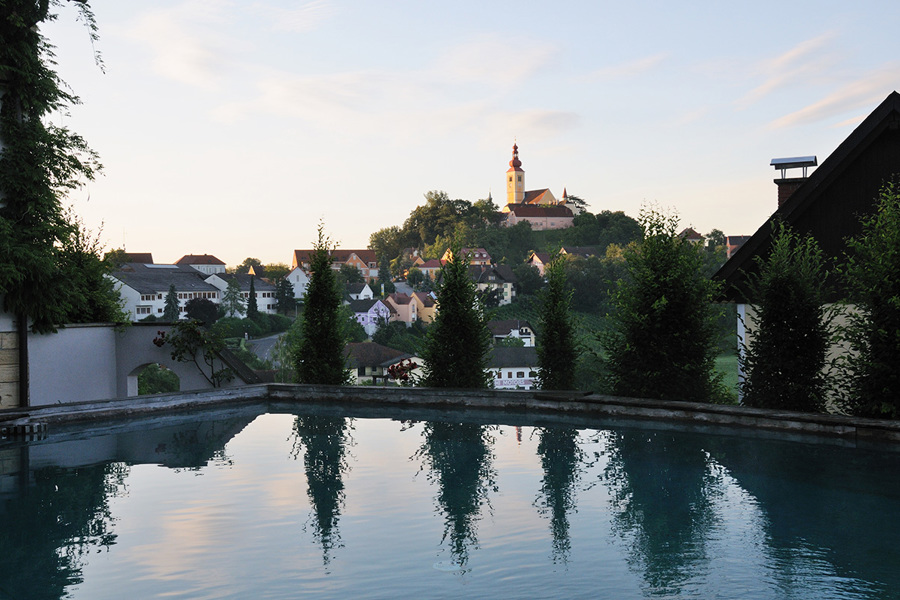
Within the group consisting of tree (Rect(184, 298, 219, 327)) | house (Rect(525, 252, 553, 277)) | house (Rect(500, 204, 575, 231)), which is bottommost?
tree (Rect(184, 298, 219, 327))

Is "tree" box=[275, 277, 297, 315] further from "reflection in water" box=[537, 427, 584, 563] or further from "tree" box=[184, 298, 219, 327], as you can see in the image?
"reflection in water" box=[537, 427, 584, 563]

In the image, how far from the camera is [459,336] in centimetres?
1513

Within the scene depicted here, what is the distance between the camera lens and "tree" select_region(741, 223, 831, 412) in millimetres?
11656

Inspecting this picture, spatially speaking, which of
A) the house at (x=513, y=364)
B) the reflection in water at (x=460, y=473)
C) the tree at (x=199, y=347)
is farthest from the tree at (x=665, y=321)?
the house at (x=513, y=364)

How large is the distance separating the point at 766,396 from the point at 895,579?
661 centimetres

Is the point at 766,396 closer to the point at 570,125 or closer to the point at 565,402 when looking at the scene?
the point at 565,402

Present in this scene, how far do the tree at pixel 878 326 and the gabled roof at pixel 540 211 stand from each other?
158 metres

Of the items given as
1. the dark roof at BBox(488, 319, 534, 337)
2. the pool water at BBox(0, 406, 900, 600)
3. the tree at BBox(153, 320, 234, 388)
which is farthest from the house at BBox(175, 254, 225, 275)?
the pool water at BBox(0, 406, 900, 600)

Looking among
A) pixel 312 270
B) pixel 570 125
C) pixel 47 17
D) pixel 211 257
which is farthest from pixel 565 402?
pixel 211 257

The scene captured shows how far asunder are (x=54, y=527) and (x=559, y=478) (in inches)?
213

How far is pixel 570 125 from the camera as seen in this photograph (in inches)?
1890

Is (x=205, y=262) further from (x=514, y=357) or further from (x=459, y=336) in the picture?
(x=459, y=336)

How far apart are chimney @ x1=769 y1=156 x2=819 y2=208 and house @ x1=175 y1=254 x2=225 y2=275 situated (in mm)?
147872

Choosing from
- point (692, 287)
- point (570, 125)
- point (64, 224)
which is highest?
point (570, 125)
